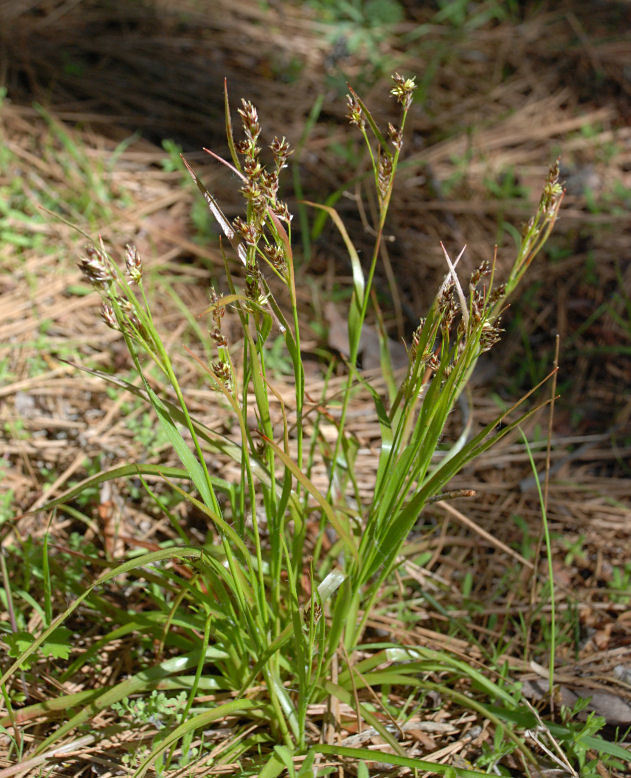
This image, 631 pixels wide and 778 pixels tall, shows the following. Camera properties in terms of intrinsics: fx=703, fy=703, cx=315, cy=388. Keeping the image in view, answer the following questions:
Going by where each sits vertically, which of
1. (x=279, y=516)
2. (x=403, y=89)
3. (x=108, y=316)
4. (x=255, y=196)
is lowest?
(x=279, y=516)

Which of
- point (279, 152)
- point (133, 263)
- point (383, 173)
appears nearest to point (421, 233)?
point (383, 173)

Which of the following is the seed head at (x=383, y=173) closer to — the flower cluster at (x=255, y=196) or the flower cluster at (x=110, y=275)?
the flower cluster at (x=255, y=196)

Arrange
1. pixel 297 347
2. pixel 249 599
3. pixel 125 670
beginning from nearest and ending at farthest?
1. pixel 297 347
2. pixel 249 599
3. pixel 125 670

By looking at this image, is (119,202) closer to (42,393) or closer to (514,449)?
(42,393)

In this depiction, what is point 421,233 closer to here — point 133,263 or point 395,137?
point 395,137

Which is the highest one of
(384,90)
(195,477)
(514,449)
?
(384,90)

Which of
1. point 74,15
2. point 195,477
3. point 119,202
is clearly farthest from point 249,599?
point 74,15
